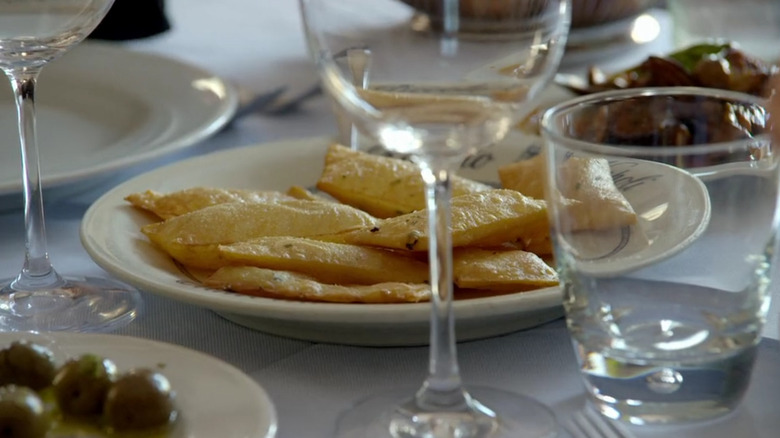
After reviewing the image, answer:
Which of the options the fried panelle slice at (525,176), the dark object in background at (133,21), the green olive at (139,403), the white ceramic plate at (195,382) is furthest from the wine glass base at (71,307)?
the dark object in background at (133,21)

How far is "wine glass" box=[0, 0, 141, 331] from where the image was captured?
3.10ft

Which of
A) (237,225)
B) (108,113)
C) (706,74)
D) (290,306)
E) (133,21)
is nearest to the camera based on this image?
(290,306)

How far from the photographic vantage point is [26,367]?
2.39ft

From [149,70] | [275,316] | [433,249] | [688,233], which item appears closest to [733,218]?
[688,233]

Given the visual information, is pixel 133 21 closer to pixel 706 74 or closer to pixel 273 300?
pixel 706 74

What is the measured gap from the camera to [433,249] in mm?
713

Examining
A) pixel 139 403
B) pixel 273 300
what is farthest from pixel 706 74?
pixel 139 403

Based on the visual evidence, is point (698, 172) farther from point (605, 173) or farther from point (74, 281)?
point (74, 281)

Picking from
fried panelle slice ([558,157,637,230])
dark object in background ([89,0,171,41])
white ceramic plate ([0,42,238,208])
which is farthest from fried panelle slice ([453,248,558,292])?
dark object in background ([89,0,171,41])

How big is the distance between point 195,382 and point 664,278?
1.03ft

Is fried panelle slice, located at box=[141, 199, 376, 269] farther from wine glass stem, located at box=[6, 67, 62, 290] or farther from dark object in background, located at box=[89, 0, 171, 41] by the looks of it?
dark object in background, located at box=[89, 0, 171, 41]

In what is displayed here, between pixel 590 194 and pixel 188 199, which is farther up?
pixel 590 194

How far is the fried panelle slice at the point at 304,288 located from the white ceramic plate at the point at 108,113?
0.40 m

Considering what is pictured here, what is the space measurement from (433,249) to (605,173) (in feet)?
0.39
